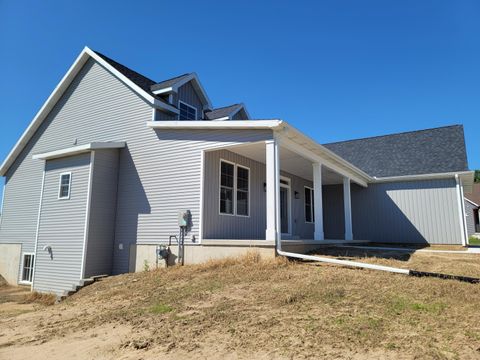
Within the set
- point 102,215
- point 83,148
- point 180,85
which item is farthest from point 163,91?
point 102,215

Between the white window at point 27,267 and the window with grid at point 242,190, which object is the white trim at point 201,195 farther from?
the white window at point 27,267

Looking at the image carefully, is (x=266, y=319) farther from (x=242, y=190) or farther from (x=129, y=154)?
(x=129, y=154)

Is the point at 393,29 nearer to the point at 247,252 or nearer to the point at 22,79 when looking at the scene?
the point at 247,252

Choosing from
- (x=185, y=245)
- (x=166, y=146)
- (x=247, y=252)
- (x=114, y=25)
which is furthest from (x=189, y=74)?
(x=247, y=252)

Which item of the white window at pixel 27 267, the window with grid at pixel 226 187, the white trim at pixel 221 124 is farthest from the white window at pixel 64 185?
the window with grid at pixel 226 187

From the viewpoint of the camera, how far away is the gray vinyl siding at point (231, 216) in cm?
978

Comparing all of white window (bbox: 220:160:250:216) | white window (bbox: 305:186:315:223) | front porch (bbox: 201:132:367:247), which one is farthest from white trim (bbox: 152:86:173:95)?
white window (bbox: 305:186:315:223)

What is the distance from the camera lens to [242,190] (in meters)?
11.4

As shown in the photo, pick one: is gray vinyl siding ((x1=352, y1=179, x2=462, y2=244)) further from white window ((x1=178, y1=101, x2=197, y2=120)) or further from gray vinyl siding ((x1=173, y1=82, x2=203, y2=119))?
white window ((x1=178, y1=101, x2=197, y2=120))

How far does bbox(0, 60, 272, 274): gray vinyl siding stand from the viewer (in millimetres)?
9852

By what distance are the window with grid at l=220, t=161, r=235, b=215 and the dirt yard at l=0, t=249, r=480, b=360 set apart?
2929mm

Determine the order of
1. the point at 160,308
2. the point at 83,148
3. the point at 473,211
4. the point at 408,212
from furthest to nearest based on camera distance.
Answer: the point at 473,211 → the point at 408,212 → the point at 83,148 → the point at 160,308

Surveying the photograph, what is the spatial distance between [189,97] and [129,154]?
378cm

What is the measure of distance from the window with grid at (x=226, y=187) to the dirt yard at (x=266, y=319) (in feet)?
9.61
